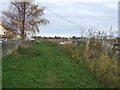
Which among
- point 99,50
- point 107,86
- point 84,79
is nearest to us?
point 107,86

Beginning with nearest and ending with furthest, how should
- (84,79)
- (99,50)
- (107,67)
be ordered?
1. (84,79)
2. (107,67)
3. (99,50)

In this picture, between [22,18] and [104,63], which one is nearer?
[104,63]

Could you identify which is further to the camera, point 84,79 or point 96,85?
point 84,79

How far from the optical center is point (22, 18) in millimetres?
38344

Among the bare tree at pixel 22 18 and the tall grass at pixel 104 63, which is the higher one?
the bare tree at pixel 22 18

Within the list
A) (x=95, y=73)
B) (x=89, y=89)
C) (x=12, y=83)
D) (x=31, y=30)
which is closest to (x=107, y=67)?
(x=95, y=73)

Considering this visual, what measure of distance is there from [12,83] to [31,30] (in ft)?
107

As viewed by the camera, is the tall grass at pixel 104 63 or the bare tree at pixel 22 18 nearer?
the tall grass at pixel 104 63

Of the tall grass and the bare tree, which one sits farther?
the bare tree

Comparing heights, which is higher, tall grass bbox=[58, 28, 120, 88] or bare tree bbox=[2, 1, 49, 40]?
bare tree bbox=[2, 1, 49, 40]

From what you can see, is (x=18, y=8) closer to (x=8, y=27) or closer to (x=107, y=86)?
(x=8, y=27)

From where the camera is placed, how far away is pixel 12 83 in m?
6.61

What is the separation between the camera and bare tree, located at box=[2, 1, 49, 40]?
37.9 metres

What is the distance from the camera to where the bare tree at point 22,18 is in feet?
124
